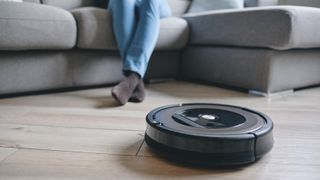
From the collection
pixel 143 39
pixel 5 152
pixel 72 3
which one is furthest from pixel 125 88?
pixel 72 3

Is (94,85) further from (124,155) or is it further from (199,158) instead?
(199,158)

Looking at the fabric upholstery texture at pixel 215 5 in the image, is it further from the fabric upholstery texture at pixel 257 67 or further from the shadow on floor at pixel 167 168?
the shadow on floor at pixel 167 168

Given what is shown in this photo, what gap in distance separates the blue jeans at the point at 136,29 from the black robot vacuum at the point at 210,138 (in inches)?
22.5

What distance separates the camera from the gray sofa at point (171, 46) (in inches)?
50.1

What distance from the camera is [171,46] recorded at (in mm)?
1733

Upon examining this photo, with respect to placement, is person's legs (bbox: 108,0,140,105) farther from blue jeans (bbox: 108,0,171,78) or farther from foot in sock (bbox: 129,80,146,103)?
foot in sock (bbox: 129,80,146,103)

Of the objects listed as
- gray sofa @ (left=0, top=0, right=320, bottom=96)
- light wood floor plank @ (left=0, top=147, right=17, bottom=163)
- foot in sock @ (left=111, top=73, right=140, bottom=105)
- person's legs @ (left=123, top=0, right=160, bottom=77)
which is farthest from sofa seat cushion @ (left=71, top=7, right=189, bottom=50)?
light wood floor plank @ (left=0, top=147, right=17, bottom=163)

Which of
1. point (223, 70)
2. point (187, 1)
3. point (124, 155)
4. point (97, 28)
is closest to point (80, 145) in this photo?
point (124, 155)

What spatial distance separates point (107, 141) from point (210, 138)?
302 mm

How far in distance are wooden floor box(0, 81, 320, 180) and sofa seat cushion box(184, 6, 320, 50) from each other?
0.90 ft

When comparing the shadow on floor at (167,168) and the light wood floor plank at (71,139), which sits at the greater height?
the shadow on floor at (167,168)

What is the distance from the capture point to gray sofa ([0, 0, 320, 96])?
127 centimetres

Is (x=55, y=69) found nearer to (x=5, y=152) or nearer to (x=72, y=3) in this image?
(x=72, y=3)

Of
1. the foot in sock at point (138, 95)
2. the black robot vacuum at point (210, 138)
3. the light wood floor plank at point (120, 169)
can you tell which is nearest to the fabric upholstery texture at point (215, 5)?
the foot in sock at point (138, 95)
